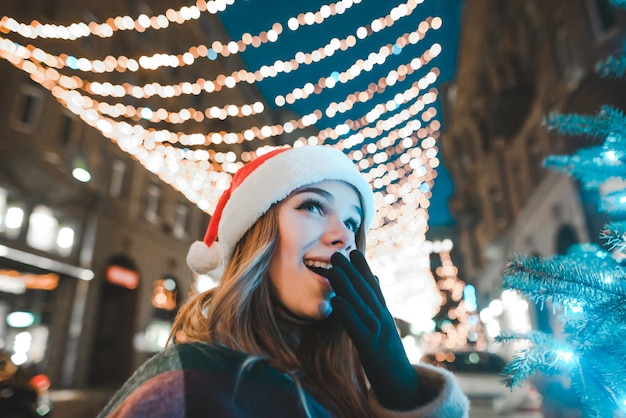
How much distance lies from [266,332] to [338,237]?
44cm

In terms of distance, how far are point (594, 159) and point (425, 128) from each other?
33.0 ft

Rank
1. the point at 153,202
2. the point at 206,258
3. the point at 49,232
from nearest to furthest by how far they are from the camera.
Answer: the point at 206,258
the point at 49,232
the point at 153,202

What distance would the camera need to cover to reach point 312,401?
1.30 metres

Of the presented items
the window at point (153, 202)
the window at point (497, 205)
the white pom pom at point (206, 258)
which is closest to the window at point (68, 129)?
the window at point (153, 202)

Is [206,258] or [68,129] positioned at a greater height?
[68,129]

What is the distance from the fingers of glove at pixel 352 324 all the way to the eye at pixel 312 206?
0.51m

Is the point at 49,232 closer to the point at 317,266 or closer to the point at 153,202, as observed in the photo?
the point at 153,202

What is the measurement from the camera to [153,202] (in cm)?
1841

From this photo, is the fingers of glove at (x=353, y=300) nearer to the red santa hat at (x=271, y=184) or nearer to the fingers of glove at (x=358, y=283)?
the fingers of glove at (x=358, y=283)

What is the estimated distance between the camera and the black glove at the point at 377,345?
130 centimetres

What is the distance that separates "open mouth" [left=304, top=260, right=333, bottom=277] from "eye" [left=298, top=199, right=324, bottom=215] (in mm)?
231

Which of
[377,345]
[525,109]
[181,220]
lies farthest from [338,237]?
[181,220]

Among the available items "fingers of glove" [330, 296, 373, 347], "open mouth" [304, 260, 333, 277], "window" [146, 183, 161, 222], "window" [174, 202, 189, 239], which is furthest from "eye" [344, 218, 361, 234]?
"window" [174, 202, 189, 239]

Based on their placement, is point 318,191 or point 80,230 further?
point 80,230
